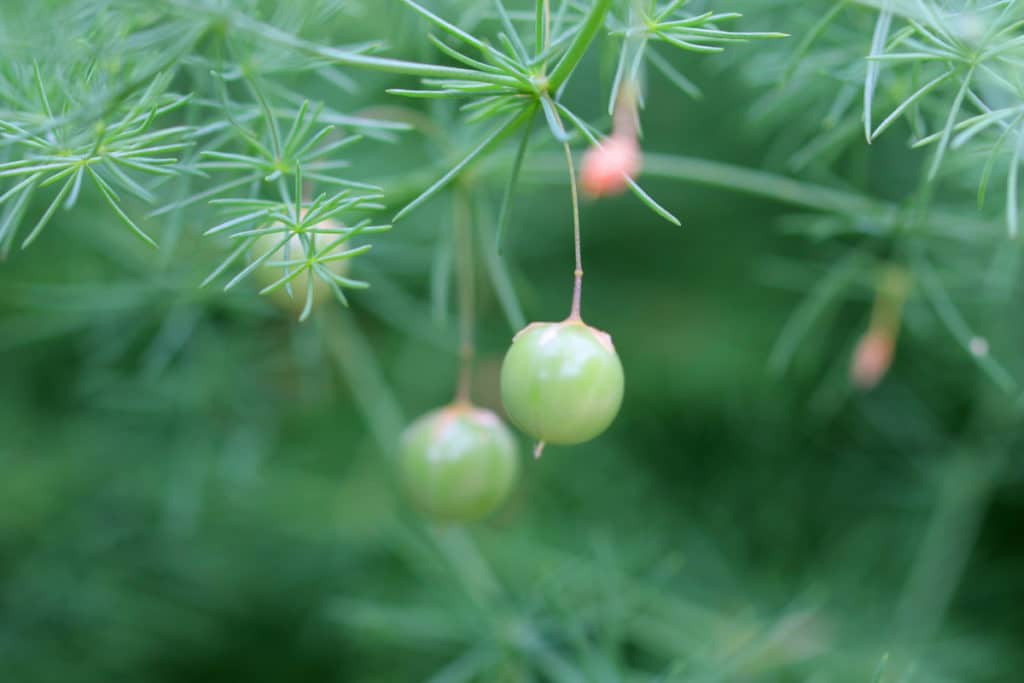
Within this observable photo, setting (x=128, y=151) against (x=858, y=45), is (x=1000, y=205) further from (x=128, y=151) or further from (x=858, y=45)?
(x=128, y=151)

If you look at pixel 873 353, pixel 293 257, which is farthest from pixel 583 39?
pixel 873 353

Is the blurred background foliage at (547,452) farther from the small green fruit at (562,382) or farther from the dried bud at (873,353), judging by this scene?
the small green fruit at (562,382)

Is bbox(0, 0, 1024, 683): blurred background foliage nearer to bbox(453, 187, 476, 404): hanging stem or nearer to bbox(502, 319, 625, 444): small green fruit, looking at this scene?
bbox(453, 187, 476, 404): hanging stem

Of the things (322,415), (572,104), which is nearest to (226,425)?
(322,415)

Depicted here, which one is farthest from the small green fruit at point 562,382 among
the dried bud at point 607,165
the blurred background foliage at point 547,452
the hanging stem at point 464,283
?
the blurred background foliage at point 547,452

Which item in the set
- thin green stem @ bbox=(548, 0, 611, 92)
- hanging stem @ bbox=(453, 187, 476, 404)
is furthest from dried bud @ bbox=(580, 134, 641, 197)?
hanging stem @ bbox=(453, 187, 476, 404)
